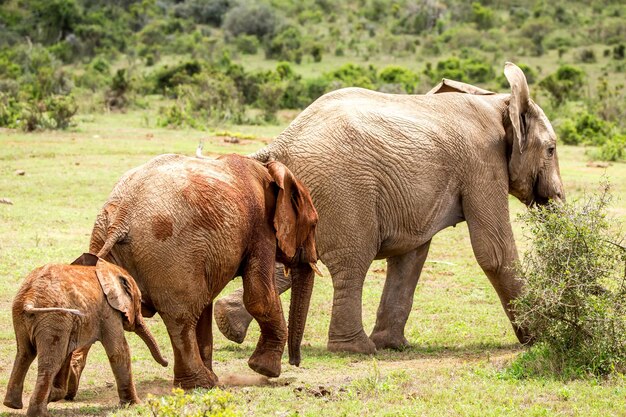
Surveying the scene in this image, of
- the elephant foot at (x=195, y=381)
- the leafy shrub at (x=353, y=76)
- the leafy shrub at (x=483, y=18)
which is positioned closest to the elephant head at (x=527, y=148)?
the elephant foot at (x=195, y=381)

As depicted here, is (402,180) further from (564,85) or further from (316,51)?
(316,51)

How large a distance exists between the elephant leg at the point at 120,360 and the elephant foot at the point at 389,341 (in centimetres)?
334

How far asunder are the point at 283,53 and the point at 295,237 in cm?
3171

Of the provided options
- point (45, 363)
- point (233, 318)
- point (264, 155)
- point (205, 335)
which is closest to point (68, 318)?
point (45, 363)

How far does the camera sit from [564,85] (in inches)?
1176

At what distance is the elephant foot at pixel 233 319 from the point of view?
9.08 m

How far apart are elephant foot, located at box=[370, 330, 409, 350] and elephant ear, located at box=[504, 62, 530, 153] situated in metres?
1.92

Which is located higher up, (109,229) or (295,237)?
(109,229)

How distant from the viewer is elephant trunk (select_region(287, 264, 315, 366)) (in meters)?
8.27

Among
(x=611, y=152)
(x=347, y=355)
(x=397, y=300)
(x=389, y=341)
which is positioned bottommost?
(x=611, y=152)

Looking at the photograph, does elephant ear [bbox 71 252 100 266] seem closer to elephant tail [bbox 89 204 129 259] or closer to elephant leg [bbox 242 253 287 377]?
elephant tail [bbox 89 204 129 259]

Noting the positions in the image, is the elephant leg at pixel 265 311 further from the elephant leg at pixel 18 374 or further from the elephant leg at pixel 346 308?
the elephant leg at pixel 18 374

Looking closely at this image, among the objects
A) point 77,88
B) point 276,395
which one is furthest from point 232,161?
point 77,88

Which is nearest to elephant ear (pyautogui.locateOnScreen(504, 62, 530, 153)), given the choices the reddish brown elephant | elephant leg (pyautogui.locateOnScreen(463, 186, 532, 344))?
elephant leg (pyautogui.locateOnScreen(463, 186, 532, 344))
